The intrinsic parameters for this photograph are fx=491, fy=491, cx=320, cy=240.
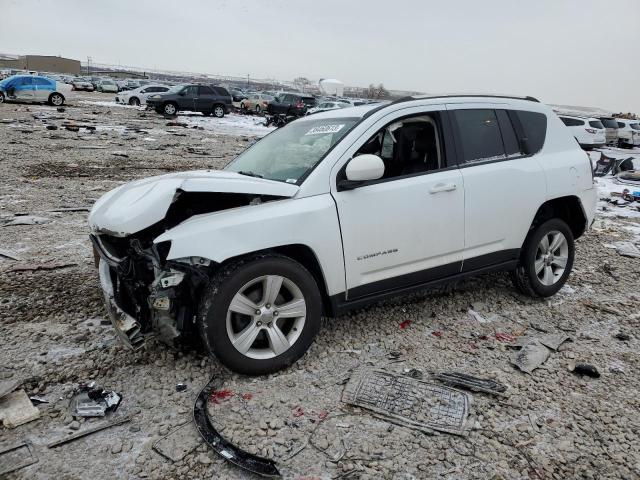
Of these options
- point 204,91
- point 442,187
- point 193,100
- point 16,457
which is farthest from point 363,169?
point 204,91

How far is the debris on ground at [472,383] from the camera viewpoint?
3.26 meters

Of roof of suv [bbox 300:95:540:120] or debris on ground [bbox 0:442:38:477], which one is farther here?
roof of suv [bbox 300:95:540:120]

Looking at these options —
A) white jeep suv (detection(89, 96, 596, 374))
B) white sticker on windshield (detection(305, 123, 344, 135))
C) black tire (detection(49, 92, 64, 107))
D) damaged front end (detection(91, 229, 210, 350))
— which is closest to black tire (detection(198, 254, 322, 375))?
A: white jeep suv (detection(89, 96, 596, 374))

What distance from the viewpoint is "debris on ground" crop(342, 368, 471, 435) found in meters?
2.92

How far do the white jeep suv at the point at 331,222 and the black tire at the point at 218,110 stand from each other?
25698 mm

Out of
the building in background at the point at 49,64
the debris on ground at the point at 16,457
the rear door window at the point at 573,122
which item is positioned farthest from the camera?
the building in background at the point at 49,64

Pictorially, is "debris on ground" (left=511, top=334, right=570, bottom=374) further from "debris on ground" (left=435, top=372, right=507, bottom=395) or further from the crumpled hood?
the crumpled hood

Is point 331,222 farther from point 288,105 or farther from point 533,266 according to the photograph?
point 288,105

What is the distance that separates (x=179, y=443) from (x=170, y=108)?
26728 millimetres

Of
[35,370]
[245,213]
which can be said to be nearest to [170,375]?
[35,370]

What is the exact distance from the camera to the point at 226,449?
8.63ft

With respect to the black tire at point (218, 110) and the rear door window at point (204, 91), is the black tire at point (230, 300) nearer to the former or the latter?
the rear door window at point (204, 91)

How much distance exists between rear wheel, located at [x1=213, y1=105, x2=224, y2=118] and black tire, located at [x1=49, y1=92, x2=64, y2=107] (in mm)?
8671

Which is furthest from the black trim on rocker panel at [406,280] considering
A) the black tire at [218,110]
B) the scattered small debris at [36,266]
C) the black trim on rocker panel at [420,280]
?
the black tire at [218,110]
